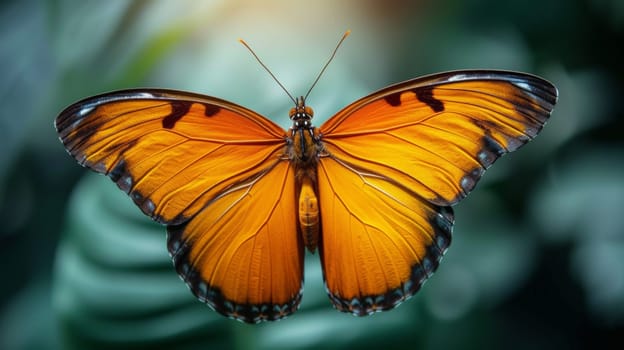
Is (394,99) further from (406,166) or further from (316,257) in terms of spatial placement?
(316,257)

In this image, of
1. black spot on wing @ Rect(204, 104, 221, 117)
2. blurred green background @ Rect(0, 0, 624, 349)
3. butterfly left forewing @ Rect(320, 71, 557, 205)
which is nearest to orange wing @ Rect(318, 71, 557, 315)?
butterfly left forewing @ Rect(320, 71, 557, 205)

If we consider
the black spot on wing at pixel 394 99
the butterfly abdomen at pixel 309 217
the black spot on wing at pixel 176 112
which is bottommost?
the butterfly abdomen at pixel 309 217

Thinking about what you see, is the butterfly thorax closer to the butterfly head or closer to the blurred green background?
the butterfly head

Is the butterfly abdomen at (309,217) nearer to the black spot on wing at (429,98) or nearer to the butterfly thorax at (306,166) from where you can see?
the butterfly thorax at (306,166)

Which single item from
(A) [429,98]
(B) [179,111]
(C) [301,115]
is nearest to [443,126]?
(A) [429,98]

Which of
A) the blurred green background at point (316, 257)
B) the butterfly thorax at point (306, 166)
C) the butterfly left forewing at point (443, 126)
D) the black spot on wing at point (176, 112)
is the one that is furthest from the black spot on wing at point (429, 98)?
the blurred green background at point (316, 257)

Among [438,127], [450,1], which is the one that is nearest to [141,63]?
[450,1]
